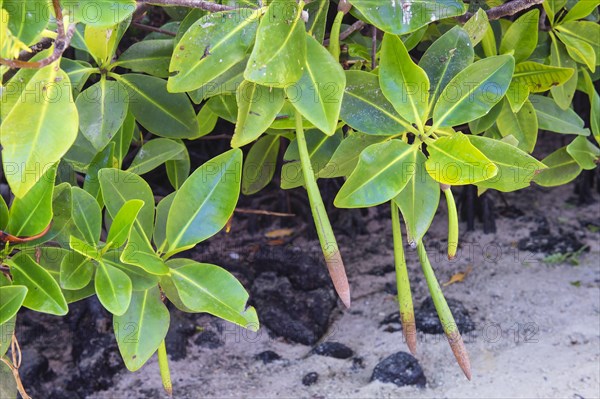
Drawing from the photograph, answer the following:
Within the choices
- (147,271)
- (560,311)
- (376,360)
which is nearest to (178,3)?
(147,271)

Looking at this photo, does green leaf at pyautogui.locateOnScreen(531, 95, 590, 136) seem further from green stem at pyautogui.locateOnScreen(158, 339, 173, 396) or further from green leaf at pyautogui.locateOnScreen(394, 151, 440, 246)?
green stem at pyautogui.locateOnScreen(158, 339, 173, 396)

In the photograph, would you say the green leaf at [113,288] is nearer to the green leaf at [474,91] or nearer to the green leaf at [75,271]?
the green leaf at [75,271]

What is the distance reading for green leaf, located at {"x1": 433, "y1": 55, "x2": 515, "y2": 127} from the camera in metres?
1.15

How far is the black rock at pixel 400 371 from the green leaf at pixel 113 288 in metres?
0.83

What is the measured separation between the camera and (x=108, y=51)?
4.22 ft

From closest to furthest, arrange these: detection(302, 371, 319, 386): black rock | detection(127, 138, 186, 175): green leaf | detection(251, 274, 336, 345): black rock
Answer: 1. detection(127, 138, 186, 175): green leaf
2. detection(302, 371, 319, 386): black rock
3. detection(251, 274, 336, 345): black rock

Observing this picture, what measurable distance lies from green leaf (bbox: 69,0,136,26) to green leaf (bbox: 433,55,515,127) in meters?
0.54

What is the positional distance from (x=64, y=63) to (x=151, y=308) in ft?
1.64

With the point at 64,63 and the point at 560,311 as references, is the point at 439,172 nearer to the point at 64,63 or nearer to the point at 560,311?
the point at 64,63

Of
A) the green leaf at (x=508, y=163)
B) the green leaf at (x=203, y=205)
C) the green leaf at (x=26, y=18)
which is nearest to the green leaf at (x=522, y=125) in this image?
the green leaf at (x=508, y=163)

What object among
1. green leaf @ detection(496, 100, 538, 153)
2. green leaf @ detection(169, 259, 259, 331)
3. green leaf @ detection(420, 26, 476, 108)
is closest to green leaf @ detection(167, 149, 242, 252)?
green leaf @ detection(169, 259, 259, 331)

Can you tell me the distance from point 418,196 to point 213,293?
1.27 ft

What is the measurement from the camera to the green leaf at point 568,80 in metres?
1.52

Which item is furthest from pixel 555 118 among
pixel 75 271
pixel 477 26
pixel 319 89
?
pixel 75 271
